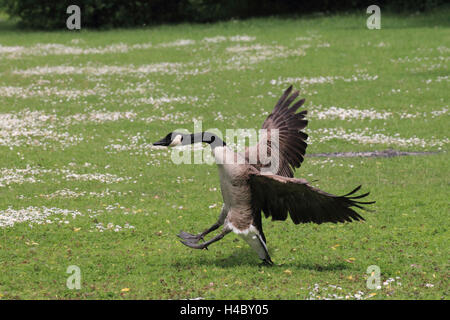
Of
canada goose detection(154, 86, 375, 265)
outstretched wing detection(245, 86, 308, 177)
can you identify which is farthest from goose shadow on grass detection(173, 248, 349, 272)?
outstretched wing detection(245, 86, 308, 177)

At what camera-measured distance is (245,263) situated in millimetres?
9750

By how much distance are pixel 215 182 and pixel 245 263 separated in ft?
15.2

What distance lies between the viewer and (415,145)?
649 inches

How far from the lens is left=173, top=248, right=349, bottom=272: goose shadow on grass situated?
31.2 ft

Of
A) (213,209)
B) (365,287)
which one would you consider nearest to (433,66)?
(213,209)

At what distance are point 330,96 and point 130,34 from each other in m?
20.4

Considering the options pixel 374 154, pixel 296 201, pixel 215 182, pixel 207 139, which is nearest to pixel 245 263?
pixel 296 201

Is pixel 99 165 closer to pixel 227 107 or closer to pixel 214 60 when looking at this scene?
pixel 227 107

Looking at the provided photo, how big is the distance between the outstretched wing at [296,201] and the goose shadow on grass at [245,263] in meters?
0.93

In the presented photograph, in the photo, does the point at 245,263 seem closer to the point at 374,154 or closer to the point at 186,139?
the point at 186,139

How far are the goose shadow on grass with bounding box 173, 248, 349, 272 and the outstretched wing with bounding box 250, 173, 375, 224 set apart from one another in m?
0.93

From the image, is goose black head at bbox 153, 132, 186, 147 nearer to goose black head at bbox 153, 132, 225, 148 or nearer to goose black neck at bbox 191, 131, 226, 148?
goose black head at bbox 153, 132, 225, 148

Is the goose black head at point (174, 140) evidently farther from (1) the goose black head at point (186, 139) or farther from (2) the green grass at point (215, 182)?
(2) the green grass at point (215, 182)

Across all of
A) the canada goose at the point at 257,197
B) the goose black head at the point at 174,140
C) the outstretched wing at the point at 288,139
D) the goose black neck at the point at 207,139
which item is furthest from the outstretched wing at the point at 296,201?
the goose black head at the point at 174,140
